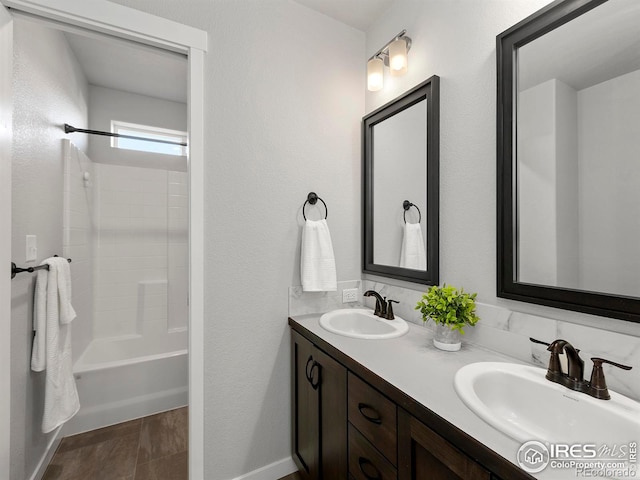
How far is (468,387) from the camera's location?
2.77ft

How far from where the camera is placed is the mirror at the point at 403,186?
1.43 metres

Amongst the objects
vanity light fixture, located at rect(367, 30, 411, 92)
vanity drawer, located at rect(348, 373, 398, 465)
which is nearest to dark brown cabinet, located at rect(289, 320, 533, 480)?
vanity drawer, located at rect(348, 373, 398, 465)

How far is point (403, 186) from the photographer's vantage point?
1.63m

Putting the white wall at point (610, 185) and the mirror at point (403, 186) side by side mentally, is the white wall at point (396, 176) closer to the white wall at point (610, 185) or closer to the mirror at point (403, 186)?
the mirror at point (403, 186)

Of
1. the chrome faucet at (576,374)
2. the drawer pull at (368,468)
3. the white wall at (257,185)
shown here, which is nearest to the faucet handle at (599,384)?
the chrome faucet at (576,374)

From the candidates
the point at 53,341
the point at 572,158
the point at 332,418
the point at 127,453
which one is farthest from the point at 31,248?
the point at 572,158

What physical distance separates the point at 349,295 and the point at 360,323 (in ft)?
0.68

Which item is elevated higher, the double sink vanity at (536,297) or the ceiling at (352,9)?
the ceiling at (352,9)

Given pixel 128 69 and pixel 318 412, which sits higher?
pixel 128 69

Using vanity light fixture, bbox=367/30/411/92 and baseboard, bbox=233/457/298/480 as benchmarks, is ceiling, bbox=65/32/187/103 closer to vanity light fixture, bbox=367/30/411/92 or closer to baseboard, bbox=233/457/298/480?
vanity light fixture, bbox=367/30/411/92

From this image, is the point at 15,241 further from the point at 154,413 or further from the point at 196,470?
the point at 154,413

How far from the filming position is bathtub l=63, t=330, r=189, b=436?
6.70 feet

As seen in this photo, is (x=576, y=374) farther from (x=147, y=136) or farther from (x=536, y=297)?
(x=147, y=136)

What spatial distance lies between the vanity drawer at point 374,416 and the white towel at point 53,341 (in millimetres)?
1580
